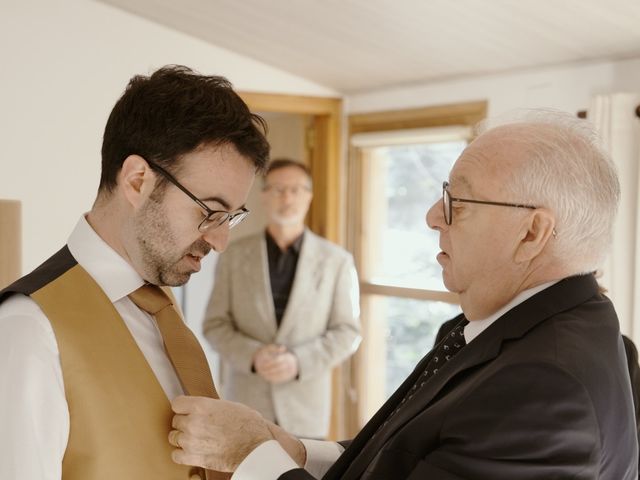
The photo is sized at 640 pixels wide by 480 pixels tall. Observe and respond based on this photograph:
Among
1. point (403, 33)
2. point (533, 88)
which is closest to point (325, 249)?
point (403, 33)

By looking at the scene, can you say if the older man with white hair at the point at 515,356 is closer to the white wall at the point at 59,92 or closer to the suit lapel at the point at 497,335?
the suit lapel at the point at 497,335

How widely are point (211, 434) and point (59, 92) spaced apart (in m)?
Answer: 2.79

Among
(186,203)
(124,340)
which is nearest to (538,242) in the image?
(186,203)

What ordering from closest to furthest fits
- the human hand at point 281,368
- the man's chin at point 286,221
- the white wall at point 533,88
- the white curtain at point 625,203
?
the white curtain at point 625,203
the white wall at point 533,88
the human hand at point 281,368
the man's chin at point 286,221

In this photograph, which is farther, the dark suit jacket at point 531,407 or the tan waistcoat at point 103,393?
the tan waistcoat at point 103,393

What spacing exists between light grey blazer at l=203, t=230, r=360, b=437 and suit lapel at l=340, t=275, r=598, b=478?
7.10 feet

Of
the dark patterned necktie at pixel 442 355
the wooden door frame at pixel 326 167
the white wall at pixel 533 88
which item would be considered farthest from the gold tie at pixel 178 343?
the wooden door frame at pixel 326 167

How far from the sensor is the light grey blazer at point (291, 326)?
371 centimetres

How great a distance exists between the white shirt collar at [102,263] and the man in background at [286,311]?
2099mm

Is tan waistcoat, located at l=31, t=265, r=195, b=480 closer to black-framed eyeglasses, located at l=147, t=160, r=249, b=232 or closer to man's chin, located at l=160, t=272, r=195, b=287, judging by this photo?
man's chin, located at l=160, t=272, r=195, b=287

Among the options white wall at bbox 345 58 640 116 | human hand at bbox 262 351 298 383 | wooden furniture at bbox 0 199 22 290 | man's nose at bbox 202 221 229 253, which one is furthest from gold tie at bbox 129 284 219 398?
human hand at bbox 262 351 298 383

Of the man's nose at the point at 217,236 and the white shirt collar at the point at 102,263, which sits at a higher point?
the man's nose at the point at 217,236

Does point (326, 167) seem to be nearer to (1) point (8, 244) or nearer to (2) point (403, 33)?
(2) point (403, 33)

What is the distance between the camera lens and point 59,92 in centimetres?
387
